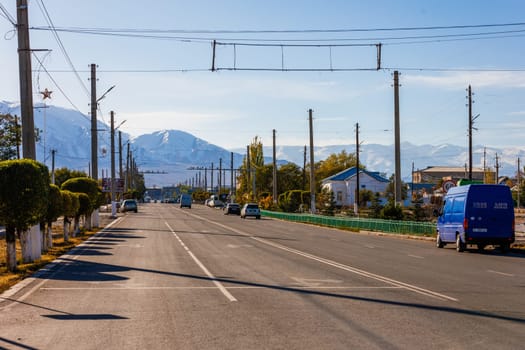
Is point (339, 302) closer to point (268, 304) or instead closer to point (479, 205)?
point (268, 304)

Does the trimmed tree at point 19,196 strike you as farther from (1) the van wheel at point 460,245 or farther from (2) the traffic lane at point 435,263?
(1) the van wheel at point 460,245

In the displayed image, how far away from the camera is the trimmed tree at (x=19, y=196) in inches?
760

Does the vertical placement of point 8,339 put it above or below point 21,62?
below

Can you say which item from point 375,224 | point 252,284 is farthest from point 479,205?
point 375,224

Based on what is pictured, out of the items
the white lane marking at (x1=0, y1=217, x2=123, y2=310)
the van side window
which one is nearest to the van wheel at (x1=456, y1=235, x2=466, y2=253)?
the van side window

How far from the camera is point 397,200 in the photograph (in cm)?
4794

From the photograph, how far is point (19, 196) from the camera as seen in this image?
19.4 metres

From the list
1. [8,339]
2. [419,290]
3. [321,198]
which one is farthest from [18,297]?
[321,198]

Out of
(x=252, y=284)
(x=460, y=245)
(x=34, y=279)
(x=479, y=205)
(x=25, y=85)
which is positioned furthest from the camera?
(x=460, y=245)

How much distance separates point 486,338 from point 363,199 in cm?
9894

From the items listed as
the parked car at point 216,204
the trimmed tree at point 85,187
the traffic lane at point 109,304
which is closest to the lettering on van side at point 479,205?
the traffic lane at point 109,304

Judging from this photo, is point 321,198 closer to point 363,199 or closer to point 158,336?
point 363,199

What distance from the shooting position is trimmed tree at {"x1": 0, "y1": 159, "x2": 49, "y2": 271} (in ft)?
63.4

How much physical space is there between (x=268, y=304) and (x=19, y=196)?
30.2ft
